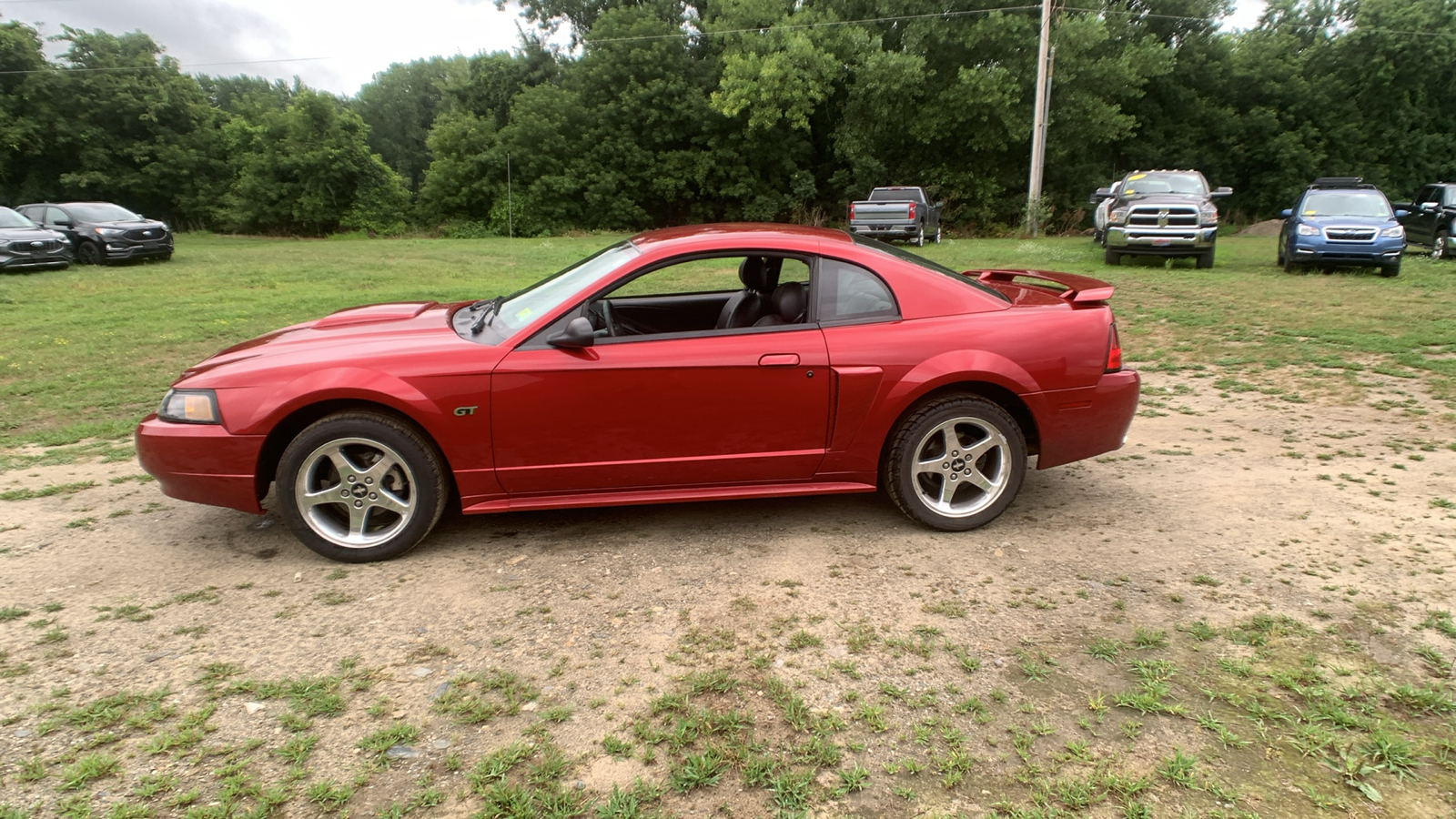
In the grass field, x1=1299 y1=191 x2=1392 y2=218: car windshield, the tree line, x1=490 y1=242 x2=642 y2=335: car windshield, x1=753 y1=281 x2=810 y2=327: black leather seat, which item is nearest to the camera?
x1=490 y1=242 x2=642 y2=335: car windshield

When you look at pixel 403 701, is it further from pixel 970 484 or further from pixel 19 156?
pixel 19 156

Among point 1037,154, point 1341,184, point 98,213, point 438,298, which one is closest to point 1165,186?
point 1341,184

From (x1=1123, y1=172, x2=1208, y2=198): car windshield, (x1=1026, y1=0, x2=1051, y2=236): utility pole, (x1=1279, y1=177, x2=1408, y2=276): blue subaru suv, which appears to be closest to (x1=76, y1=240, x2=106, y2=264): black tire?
(x1=1123, y1=172, x2=1208, y2=198): car windshield

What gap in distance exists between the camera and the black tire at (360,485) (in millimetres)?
3783

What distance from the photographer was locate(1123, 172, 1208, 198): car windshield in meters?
17.0

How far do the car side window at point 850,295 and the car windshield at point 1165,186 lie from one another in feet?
49.4

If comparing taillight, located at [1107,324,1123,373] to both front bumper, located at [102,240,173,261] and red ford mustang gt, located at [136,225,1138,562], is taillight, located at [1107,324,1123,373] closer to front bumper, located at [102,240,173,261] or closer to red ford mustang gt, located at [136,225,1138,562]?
red ford mustang gt, located at [136,225,1138,562]

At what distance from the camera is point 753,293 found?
15.2 ft

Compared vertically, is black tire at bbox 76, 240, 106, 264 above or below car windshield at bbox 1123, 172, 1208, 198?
below

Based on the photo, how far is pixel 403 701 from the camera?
2.87 meters

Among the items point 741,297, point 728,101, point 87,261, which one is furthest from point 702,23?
point 741,297

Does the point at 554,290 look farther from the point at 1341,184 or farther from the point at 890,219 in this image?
the point at 890,219

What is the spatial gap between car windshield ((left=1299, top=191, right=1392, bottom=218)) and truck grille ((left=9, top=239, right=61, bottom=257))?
78.7ft

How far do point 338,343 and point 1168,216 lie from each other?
1555 centimetres
